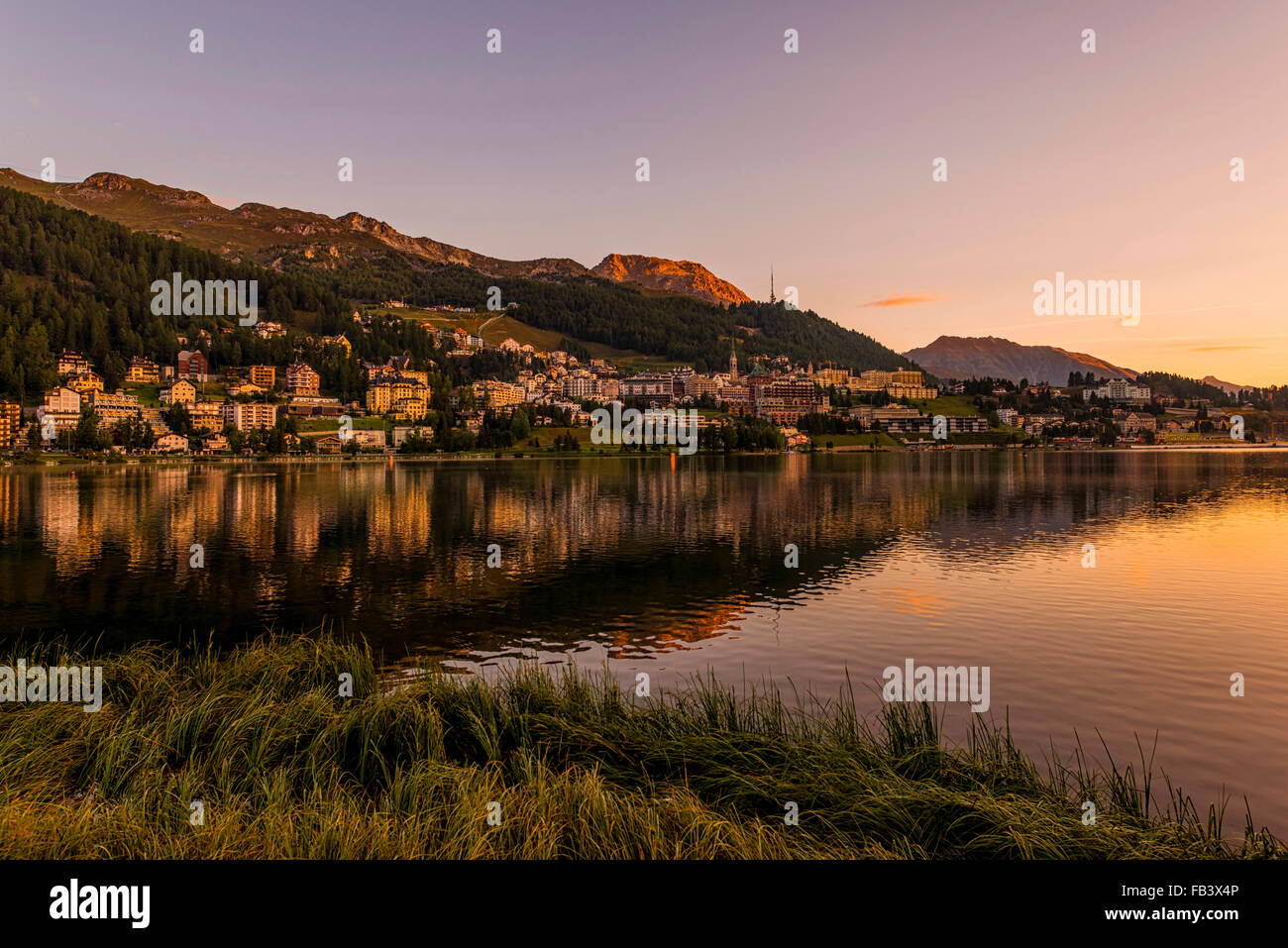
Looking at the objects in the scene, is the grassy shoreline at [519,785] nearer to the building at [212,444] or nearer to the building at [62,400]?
the building at [212,444]

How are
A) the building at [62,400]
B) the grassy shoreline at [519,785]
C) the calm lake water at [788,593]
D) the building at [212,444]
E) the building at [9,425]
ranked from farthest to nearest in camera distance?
the building at [212,444] → the building at [62,400] → the building at [9,425] → the calm lake water at [788,593] → the grassy shoreline at [519,785]

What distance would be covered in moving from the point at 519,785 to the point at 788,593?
22608mm

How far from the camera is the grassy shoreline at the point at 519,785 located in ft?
26.7

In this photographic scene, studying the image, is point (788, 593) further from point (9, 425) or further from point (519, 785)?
point (9, 425)

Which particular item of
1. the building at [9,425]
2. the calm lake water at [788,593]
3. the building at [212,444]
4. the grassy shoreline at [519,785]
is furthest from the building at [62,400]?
the grassy shoreline at [519,785]

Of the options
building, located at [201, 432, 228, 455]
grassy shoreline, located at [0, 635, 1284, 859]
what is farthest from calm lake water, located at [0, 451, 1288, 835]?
building, located at [201, 432, 228, 455]

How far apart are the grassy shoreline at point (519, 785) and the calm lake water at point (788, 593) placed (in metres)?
3.51

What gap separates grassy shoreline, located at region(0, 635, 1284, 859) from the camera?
815 cm

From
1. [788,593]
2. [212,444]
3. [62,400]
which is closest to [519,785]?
[788,593]

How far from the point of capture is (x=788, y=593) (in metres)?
31.6

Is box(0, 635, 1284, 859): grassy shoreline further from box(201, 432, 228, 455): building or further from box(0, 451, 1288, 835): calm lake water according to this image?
box(201, 432, 228, 455): building

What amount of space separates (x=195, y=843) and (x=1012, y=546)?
43.9 meters

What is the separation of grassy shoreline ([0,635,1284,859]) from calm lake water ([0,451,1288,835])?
351cm
